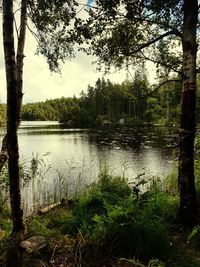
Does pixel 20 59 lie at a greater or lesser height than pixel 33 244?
greater

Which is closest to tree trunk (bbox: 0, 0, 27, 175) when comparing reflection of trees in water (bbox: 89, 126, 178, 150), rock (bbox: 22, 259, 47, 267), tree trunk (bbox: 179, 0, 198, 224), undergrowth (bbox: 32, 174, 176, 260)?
undergrowth (bbox: 32, 174, 176, 260)

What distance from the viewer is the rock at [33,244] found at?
193 inches

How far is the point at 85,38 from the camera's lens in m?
7.04

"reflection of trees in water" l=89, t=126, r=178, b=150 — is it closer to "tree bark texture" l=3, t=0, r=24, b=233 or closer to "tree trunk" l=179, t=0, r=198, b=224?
"tree trunk" l=179, t=0, r=198, b=224

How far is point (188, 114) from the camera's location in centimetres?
599

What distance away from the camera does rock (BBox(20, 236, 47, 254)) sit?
193 inches

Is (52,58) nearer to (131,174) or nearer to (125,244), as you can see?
(125,244)

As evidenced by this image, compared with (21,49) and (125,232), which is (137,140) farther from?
(125,232)

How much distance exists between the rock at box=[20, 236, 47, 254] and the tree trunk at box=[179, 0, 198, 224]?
101 inches

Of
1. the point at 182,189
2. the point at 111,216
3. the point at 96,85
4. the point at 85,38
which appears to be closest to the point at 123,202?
the point at 111,216

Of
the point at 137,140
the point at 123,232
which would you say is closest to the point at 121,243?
the point at 123,232

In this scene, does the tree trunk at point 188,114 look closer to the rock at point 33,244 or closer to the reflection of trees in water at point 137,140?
the rock at point 33,244

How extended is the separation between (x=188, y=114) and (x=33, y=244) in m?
3.39

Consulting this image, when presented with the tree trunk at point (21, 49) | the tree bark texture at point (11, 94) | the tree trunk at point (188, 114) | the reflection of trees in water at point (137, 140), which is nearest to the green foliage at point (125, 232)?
the tree trunk at point (188, 114)
